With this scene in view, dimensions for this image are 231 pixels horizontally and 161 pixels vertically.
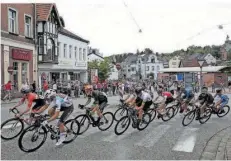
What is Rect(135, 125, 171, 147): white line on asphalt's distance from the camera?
9308mm

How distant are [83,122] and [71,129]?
3.23 ft

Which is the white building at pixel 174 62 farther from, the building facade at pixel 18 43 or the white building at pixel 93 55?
the building facade at pixel 18 43

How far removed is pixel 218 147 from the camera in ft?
29.4

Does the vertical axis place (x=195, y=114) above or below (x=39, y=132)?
below

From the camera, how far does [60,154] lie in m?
7.77

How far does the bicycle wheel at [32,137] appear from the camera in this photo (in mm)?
7938

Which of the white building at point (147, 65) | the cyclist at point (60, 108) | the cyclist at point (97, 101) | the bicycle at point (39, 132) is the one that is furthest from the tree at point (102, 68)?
the bicycle at point (39, 132)

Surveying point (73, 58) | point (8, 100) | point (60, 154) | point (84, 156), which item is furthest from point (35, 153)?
point (73, 58)

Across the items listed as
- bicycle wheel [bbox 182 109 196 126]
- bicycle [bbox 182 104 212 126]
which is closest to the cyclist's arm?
bicycle [bbox 182 104 212 126]

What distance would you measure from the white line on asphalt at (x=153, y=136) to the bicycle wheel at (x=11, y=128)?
3328mm

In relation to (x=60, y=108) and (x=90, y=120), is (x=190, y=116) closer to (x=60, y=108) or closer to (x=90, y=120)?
(x=90, y=120)

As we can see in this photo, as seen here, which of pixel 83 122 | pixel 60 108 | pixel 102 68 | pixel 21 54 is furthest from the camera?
pixel 102 68

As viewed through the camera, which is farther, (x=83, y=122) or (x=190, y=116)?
(x=190, y=116)

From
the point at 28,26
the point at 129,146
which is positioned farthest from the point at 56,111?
the point at 28,26
